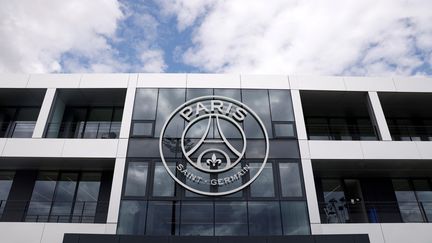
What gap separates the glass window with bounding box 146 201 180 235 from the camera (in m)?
11.8

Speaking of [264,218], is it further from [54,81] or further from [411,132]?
[54,81]

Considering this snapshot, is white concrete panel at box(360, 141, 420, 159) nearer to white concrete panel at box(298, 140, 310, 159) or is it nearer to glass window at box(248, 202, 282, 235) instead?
white concrete panel at box(298, 140, 310, 159)

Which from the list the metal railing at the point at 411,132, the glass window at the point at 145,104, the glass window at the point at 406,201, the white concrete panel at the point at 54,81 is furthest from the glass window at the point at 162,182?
the metal railing at the point at 411,132

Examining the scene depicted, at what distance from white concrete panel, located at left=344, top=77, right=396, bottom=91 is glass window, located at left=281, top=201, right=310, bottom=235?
6.88 metres

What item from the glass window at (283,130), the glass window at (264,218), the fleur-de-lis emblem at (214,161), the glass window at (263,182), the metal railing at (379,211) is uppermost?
the glass window at (283,130)

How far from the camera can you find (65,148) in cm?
1366

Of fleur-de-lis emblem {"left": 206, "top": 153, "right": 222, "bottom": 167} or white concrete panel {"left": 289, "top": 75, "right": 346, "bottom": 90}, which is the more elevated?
white concrete panel {"left": 289, "top": 75, "right": 346, "bottom": 90}

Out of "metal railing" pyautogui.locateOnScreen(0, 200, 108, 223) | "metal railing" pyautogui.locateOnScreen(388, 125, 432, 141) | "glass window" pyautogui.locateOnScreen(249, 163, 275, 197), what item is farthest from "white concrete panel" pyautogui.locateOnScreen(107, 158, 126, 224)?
"metal railing" pyautogui.locateOnScreen(388, 125, 432, 141)

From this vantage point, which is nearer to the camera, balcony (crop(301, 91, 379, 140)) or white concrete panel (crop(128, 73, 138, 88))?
white concrete panel (crop(128, 73, 138, 88))

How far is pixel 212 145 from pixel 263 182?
2.75 metres

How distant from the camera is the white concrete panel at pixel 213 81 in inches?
599

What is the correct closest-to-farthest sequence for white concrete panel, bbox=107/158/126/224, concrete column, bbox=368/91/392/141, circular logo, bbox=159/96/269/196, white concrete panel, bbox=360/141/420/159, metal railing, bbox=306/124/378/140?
white concrete panel, bbox=107/158/126/224 < circular logo, bbox=159/96/269/196 < white concrete panel, bbox=360/141/420/159 < concrete column, bbox=368/91/392/141 < metal railing, bbox=306/124/378/140

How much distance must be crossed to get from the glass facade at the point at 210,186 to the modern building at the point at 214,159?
0.05m

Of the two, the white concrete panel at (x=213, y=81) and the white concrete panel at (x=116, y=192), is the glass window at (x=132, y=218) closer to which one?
the white concrete panel at (x=116, y=192)
